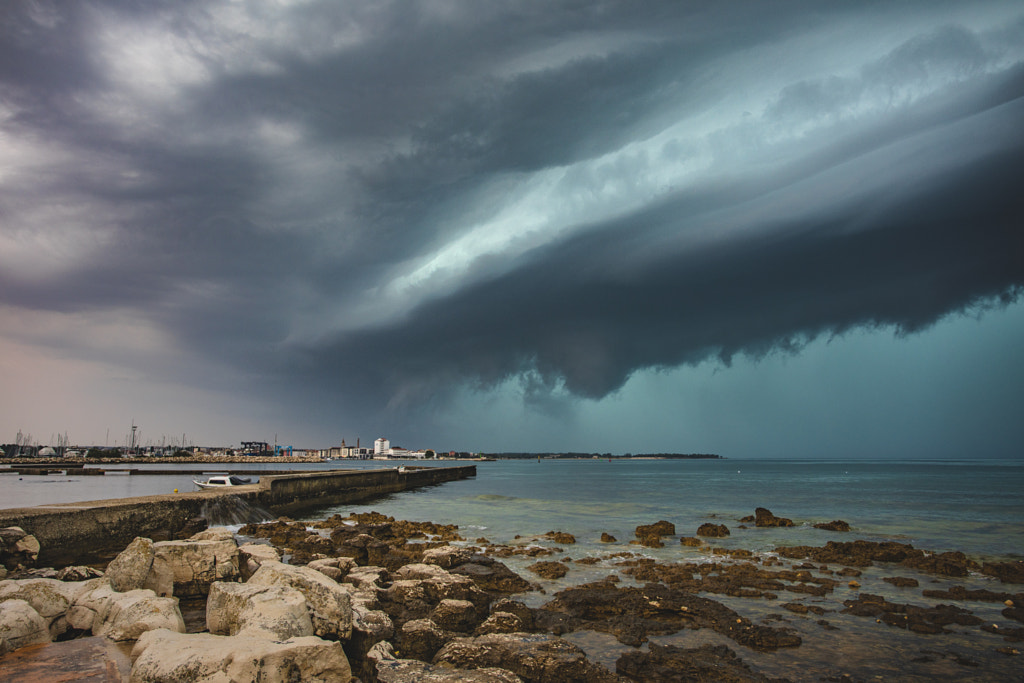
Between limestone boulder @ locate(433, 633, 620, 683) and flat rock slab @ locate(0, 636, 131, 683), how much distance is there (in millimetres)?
3249

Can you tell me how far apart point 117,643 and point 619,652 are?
6538 mm

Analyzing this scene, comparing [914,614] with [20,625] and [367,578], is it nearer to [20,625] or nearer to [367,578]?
[367,578]

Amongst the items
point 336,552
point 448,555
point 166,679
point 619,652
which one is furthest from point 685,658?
point 336,552

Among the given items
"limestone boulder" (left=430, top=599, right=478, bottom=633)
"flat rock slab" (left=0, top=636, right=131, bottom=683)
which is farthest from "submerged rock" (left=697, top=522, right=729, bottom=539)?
Result: "flat rock slab" (left=0, top=636, right=131, bottom=683)

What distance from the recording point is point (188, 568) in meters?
9.71

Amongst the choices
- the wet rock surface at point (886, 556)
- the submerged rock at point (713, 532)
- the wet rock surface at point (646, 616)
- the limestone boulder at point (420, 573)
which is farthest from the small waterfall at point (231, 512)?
the wet rock surface at point (886, 556)

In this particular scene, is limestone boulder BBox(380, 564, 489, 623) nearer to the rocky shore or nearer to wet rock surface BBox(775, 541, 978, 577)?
the rocky shore

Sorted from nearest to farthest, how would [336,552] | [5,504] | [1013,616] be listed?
[1013,616], [336,552], [5,504]

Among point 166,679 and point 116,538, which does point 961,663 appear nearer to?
point 166,679

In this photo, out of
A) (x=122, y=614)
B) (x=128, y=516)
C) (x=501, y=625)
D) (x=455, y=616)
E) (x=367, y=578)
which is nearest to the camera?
(x=122, y=614)

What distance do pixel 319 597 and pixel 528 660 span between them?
3.06 meters

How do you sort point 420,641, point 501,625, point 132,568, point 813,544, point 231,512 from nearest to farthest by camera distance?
point 420,641, point 501,625, point 132,568, point 813,544, point 231,512

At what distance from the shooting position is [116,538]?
1506 cm

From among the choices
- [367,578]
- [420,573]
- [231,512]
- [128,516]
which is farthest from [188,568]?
[231,512]
